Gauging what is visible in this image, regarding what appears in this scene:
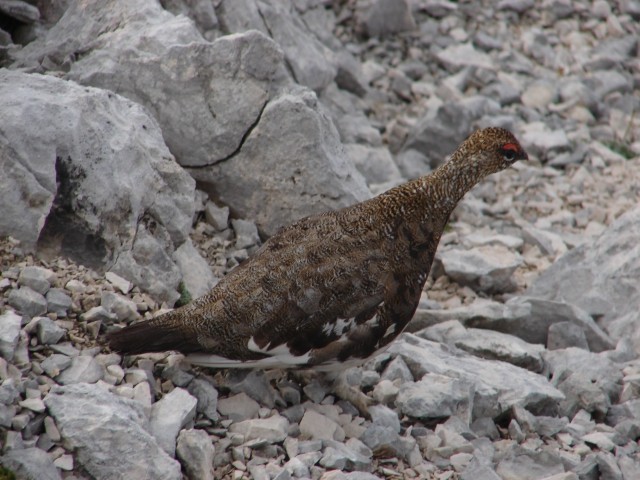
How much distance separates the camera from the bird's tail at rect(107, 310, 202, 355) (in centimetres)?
484

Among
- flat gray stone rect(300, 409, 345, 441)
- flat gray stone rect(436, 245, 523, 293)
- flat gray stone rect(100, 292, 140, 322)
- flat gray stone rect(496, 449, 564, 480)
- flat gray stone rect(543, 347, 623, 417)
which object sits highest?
flat gray stone rect(100, 292, 140, 322)

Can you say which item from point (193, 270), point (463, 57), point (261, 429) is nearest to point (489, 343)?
point (193, 270)

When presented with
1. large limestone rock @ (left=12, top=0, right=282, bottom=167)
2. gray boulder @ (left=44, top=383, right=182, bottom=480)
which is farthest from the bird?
large limestone rock @ (left=12, top=0, right=282, bottom=167)

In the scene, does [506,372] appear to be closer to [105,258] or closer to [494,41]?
[105,258]

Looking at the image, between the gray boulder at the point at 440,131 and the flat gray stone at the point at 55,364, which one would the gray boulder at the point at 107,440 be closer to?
the flat gray stone at the point at 55,364

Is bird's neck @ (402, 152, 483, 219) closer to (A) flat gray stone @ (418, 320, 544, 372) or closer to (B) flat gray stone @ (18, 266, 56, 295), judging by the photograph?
(A) flat gray stone @ (418, 320, 544, 372)

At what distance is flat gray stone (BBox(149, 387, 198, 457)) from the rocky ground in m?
0.02

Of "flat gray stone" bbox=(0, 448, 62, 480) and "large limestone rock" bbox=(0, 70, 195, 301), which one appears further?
"large limestone rock" bbox=(0, 70, 195, 301)

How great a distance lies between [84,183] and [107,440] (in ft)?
6.09

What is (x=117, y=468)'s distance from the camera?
413 cm

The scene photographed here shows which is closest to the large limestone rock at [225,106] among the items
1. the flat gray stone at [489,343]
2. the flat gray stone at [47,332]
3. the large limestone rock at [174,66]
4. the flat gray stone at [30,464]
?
the large limestone rock at [174,66]

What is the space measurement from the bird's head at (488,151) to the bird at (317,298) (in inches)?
15.0

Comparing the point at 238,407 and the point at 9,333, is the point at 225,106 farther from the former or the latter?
the point at 9,333

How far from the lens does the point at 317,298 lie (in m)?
5.14
